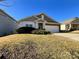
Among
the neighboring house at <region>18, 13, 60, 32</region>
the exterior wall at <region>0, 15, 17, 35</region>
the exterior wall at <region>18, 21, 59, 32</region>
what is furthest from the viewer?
the neighboring house at <region>18, 13, 60, 32</region>

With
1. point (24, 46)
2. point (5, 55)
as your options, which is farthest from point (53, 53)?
point (5, 55)

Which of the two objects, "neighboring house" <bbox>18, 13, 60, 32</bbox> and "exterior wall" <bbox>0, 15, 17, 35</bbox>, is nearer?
"exterior wall" <bbox>0, 15, 17, 35</bbox>

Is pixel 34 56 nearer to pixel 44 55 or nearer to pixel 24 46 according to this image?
pixel 44 55

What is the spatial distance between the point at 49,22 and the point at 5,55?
30.3 metres

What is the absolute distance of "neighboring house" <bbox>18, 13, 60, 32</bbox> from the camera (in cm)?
3350

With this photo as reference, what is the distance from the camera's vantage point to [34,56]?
297 inches

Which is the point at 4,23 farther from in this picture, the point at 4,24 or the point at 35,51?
the point at 35,51

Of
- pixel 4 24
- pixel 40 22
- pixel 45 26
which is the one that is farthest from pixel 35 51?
pixel 45 26

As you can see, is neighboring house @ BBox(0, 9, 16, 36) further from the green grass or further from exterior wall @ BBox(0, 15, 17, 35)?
the green grass

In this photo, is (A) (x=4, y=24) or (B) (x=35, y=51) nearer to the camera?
(B) (x=35, y=51)

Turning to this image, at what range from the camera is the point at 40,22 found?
116 feet

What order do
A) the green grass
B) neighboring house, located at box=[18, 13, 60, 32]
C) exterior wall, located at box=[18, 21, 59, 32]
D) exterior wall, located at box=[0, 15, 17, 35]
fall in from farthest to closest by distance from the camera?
1. neighboring house, located at box=[18, 13, 60, 32]
2. exterior wall, located at box=[18, 21, 59, 32]
3. exterior wall, located at box=[0, 15, 17, 35]
4. the green grass

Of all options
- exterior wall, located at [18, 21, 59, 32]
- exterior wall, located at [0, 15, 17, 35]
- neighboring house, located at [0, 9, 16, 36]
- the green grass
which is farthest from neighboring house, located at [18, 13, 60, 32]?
the green grass

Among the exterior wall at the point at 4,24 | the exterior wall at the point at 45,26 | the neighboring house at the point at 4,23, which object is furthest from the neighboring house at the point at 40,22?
the neighboring house at the point at 4,23
